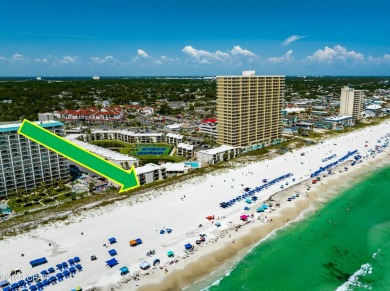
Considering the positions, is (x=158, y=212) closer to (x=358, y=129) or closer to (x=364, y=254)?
(x=364, y=254)

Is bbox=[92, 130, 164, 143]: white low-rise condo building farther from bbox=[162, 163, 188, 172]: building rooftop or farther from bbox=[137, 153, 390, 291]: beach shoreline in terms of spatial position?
bbox=[137, 153, 390, 291]: beach shoreline

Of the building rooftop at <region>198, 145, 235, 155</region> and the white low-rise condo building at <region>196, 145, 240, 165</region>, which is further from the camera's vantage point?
the building rooftop at <region>198, 145, 235, 155</region>

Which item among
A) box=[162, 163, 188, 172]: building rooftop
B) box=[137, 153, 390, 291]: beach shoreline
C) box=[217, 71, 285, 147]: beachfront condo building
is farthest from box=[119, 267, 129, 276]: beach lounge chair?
box=[217, 71, 285, 147]: beachfront condo building

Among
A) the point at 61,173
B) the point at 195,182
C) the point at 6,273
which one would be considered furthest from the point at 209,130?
the point at 6,273

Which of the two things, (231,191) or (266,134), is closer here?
(231,191)

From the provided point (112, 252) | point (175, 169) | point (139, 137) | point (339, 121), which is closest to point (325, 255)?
point (112, 252)

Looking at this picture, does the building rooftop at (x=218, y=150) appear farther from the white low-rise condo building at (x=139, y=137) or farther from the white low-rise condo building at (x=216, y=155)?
the white low-rise condo building at (x=139, y=137)
